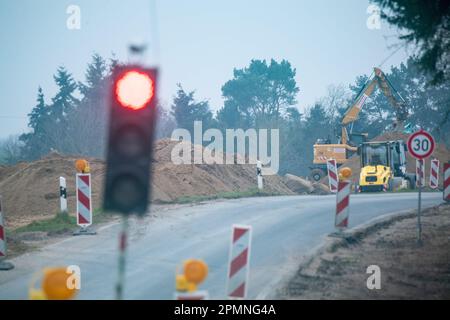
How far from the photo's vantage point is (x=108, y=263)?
10.9 meters

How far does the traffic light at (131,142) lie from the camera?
3.99 m

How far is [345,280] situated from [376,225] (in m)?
5.85

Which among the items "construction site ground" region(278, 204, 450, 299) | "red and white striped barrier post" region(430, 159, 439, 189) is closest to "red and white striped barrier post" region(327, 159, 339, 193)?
"construction site ground" region(278, 204, 450, 299)

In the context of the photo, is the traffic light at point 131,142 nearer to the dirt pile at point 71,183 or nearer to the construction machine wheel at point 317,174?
the dirt pile at point 71,183

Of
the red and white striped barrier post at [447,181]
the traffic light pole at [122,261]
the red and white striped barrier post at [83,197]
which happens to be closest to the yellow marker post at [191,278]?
the traffic light pole at [122,261]

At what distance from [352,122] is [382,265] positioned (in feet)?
103

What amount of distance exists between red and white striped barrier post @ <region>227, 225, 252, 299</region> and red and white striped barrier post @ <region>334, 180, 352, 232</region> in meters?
6.28

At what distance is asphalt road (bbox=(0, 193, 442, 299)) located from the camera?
9.25 m

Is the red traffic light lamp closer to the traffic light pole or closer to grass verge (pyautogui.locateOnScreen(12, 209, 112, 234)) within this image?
the traffic light pole

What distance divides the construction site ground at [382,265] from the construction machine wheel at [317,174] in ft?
85.1

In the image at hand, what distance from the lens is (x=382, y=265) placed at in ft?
35.8

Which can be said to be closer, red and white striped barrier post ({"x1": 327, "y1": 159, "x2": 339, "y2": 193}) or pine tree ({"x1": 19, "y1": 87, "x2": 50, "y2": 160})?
red and white striped barrier post ({"x1": 327, "y1": 159, "x2": 339, "y2": 193})
